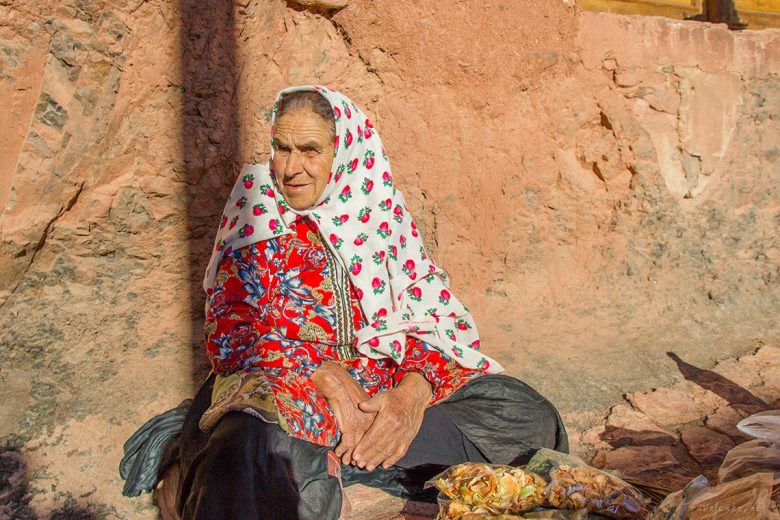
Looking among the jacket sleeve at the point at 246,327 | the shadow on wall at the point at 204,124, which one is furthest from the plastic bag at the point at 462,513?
the shadow on wall at the point at 204,124

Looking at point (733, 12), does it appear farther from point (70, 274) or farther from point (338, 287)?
point (70, 274)

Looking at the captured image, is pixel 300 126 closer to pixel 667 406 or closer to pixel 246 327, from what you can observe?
pixel 246 327

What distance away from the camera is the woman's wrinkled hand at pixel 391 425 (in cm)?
200

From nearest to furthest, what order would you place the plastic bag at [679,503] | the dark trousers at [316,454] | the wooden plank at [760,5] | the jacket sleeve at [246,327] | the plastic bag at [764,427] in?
the plastic bag at [679,503] → the dark trousers at [316,454] → the plastic bag at [764,427] → the jacket sleeve at [246,327] → the wooden plank at [760,5]

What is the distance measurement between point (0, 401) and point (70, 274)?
0.51 meters

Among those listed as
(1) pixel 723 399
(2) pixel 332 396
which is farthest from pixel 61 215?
(1) pixel 723 399

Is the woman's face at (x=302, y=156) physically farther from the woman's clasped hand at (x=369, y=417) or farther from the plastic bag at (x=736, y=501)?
the plastic bag at (x=736, y=501)

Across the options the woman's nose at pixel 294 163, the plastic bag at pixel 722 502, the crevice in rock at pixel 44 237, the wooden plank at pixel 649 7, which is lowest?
the plastic bag at pixel 722 502

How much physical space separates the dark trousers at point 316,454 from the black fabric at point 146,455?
0.30m

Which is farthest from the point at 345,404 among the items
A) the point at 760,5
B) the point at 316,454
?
the point at 760,5

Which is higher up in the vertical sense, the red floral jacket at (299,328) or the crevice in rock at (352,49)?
the crevice in rock at (352,49)

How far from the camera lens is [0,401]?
2385 millimetres

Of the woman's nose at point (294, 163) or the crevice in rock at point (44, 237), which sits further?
the crevice in rock at point (44, 237)

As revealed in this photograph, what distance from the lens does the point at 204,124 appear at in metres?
2.77
